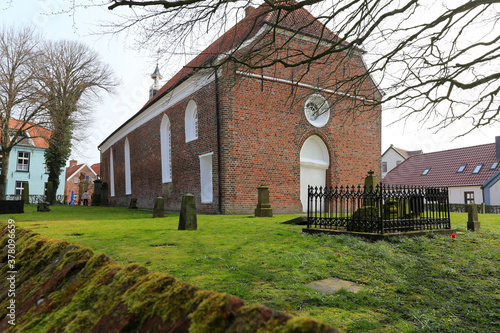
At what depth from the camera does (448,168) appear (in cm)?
3553

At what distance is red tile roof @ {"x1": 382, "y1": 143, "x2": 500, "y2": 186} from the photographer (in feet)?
106

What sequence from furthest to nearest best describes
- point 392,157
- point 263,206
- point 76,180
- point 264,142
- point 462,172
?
point 76,180, point 392,157, point 462,172, point 264,142, point 263,206

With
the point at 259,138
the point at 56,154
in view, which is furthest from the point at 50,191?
the point at 259,138

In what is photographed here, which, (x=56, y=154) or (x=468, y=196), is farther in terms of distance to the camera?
(x=468, y=196)

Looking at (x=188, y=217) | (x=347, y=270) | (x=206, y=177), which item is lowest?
(x=347, y=270)

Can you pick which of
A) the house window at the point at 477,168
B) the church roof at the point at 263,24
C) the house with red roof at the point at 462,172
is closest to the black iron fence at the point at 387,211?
the church roof at the point at 263,24

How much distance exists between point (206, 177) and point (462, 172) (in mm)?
27968

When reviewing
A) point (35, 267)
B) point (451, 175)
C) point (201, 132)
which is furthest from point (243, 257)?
point (451, 175)

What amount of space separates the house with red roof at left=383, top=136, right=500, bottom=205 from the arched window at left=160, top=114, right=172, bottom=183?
25956mm

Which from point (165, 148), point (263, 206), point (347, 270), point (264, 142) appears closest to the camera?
point (347, 270)

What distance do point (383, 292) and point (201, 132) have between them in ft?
45.6

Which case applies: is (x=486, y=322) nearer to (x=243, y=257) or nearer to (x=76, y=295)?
(x=243, y=257)

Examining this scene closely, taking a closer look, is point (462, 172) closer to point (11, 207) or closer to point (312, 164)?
point (312, 164)

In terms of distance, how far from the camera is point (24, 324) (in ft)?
5.36
